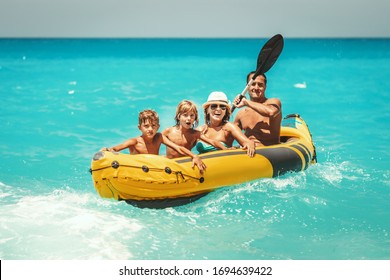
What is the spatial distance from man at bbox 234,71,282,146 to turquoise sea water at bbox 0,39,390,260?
1.19 ft

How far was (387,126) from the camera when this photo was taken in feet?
23.2

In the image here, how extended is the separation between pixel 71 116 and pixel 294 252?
14.2 ft

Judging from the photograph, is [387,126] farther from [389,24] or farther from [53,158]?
[389,24]

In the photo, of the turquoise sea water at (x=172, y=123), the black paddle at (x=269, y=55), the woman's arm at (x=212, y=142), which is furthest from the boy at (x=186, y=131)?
the black paddle at (x=269, y=55)

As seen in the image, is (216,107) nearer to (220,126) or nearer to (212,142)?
(220,126)

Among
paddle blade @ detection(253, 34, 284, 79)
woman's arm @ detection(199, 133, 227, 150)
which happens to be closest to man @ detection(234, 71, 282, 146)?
paddle blade @ detection(253, 34, 284, 79)

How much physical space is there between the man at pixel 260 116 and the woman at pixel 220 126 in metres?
0.15

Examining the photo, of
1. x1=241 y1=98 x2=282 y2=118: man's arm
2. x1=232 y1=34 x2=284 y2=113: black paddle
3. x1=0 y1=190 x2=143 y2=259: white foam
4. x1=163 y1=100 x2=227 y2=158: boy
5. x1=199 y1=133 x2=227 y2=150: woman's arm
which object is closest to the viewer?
x1=0 y1=190 x2=143 y2=259: white foam

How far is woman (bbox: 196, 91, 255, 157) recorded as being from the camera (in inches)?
176

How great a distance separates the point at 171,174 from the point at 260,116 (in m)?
1.16

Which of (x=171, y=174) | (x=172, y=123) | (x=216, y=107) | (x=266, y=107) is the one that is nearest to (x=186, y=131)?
(x=216, y=107)

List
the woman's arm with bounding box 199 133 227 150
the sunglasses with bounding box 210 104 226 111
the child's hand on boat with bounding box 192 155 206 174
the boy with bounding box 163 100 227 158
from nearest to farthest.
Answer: the child's hand on boat with bounding box 192 155 206 174, the boy with bounding box 163 100 227 158, the woman's arm with bounding box 199 133 227 150, the sunglasses with bounding box 210 104 226 111

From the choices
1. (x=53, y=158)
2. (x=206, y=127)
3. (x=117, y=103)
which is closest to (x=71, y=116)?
(x=117, y=103)

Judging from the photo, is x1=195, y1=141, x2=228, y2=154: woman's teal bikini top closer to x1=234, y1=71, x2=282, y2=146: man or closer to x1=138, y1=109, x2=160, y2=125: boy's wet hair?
x1=234, y1=71, x2=282, y2=146: man
